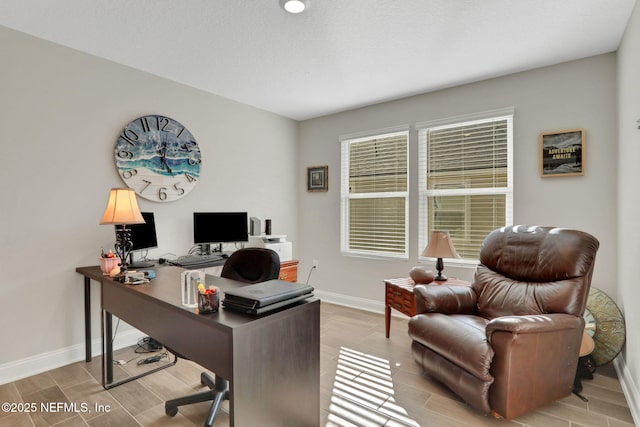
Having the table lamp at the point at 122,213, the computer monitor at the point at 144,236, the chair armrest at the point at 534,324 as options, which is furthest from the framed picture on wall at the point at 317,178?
the chair armrest at the point at 534,324

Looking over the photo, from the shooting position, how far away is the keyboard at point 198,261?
290cm

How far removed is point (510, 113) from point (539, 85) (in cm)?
31

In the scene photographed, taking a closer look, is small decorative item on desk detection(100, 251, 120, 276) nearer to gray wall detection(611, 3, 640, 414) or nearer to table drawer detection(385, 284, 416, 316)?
table drawer detection(385, 284, 416, 316)

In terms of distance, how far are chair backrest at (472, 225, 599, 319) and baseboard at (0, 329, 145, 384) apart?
317 cm

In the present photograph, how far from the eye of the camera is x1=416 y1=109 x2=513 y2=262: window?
3.24 metres

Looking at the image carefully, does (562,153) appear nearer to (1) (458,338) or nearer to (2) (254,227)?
(1) (458,338)

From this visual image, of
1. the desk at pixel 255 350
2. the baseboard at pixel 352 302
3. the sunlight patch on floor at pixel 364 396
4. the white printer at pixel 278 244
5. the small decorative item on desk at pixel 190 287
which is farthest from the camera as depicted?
the baseboard at pixel 352 302

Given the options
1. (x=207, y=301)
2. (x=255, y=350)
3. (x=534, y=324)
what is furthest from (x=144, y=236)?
(x=534, y=324)

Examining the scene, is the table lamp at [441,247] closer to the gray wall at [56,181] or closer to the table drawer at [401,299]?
the table drawer at [401,299]

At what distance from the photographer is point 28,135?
248cm

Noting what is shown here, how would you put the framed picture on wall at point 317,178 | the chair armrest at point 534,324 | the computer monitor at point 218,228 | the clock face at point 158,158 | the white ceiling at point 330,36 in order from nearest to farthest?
the chair armrest at point 534,324, the white ceiling at point 330,36, the clock face at point 158,158, the computer monitor at point 218,228, the framed picture on wall at point 317,178

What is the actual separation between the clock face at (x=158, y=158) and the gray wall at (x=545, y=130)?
2109mm

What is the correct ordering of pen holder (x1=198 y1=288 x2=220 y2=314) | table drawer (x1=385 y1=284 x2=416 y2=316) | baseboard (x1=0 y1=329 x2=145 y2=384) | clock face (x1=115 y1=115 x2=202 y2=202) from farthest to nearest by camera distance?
clock face (x1=115 y1=115 x2=202 y2=202)
table drawer (x1=385 y1=284 x2=416 y2=316)
baseboard (x1=0 y1=329 x2=145 y2=384)
pen holder (x1=198 y1=288 x2=220 y2=314)

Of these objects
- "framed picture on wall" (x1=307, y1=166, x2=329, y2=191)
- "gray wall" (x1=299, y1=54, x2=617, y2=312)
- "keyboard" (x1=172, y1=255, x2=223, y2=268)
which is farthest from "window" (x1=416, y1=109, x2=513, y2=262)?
"keyboard" (x1=172, y1=255, x2=223, y2=268)
